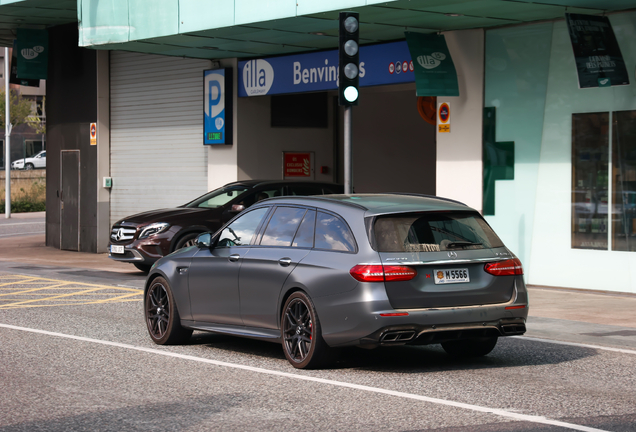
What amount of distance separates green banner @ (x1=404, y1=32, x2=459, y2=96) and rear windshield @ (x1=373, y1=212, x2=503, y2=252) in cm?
772

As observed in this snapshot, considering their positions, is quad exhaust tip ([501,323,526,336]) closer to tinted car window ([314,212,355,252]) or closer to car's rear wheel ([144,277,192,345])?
tinted car window ([314,212,355,252])

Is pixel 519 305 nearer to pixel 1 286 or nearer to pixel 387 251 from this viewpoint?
pixel 387 251

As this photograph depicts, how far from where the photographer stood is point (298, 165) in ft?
69.6

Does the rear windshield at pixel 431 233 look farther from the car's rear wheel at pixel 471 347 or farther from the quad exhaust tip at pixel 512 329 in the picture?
the car's rear wheel at pixel 471 347

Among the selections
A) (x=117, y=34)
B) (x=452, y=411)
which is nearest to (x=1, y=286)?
(x=117, y=34)

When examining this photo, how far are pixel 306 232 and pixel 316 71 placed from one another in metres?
10.6

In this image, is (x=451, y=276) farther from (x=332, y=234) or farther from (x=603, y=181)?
(x=603, y=181)

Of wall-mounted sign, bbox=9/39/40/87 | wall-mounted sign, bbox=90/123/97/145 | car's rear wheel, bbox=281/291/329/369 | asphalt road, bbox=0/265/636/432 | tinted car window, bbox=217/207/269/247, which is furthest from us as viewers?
wall-mounted sign, bbox=9/39/40/87

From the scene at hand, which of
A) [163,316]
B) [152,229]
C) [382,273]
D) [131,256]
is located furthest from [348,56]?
[131,256]

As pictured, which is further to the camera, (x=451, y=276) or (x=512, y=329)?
(x=512, y=329)

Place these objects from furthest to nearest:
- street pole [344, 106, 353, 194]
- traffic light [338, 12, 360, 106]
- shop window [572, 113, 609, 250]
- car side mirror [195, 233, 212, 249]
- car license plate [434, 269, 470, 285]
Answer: shop window [572, 113, 609, 250] < street pole [344, 106, 353, 194] < traffic light [338, 12, 360, 106] < car side mirror [195, 233, 212, 249] < car license plate [434, 269, 470, 285]

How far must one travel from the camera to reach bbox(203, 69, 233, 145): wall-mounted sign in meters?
20.1

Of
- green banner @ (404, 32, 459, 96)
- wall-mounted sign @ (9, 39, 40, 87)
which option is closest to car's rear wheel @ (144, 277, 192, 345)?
green banner @ (404, 32, 459, 96)

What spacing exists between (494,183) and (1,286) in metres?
8.30
